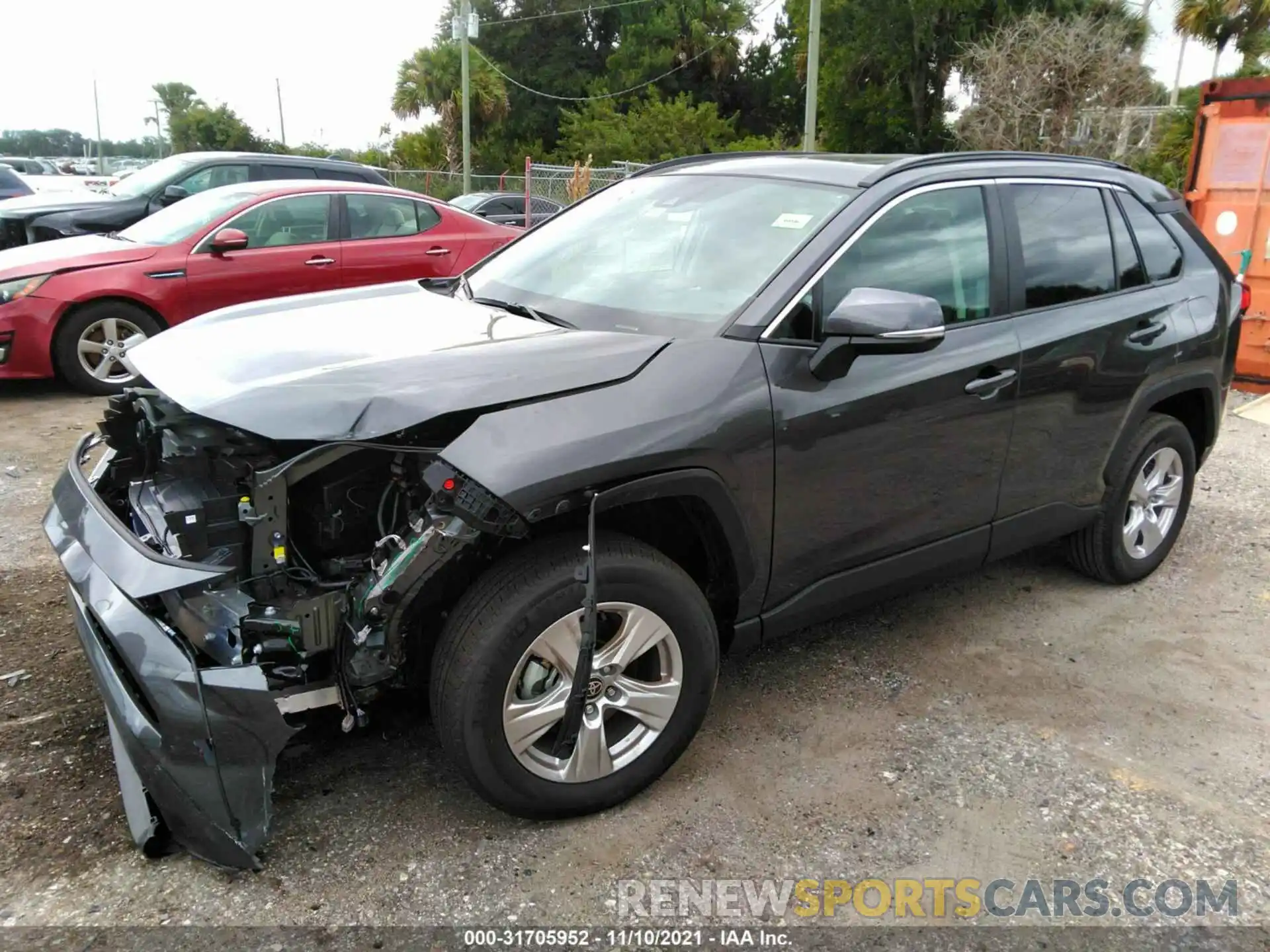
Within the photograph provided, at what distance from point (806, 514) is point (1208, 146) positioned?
7513 millimetres

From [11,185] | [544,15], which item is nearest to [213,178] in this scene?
[11,185]

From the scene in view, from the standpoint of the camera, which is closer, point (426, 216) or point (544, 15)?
point (426, 216)

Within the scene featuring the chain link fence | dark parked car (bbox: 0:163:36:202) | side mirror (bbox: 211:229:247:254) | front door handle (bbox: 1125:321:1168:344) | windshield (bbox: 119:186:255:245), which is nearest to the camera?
front door handle (bbox: 1125:321:1168:344)

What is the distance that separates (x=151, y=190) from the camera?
9.82 metres

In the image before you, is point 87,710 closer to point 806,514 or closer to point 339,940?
point 339,940

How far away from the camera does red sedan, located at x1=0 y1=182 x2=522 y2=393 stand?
6676 mm

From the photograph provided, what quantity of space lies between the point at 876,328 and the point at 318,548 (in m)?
1.64

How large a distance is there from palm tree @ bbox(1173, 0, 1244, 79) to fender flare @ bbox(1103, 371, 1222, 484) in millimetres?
26567

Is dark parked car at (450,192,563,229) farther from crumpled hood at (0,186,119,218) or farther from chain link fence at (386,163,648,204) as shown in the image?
crumpled hood at (0,186,119,218)

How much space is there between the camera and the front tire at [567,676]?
2484 millimetres

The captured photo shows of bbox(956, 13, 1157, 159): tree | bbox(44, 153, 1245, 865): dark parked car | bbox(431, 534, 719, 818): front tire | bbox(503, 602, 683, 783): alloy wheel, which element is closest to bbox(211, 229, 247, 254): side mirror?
bbox(44, 153, 1245, 865): dark parked car

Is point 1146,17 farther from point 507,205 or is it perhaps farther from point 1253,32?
point 507,205

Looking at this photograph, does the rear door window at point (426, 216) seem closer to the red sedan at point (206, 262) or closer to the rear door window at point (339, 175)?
the red sedan at point (206, 262)

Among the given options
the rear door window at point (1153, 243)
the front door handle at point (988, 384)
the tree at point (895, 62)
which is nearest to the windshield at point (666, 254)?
the front door handle at point (988, 384)
